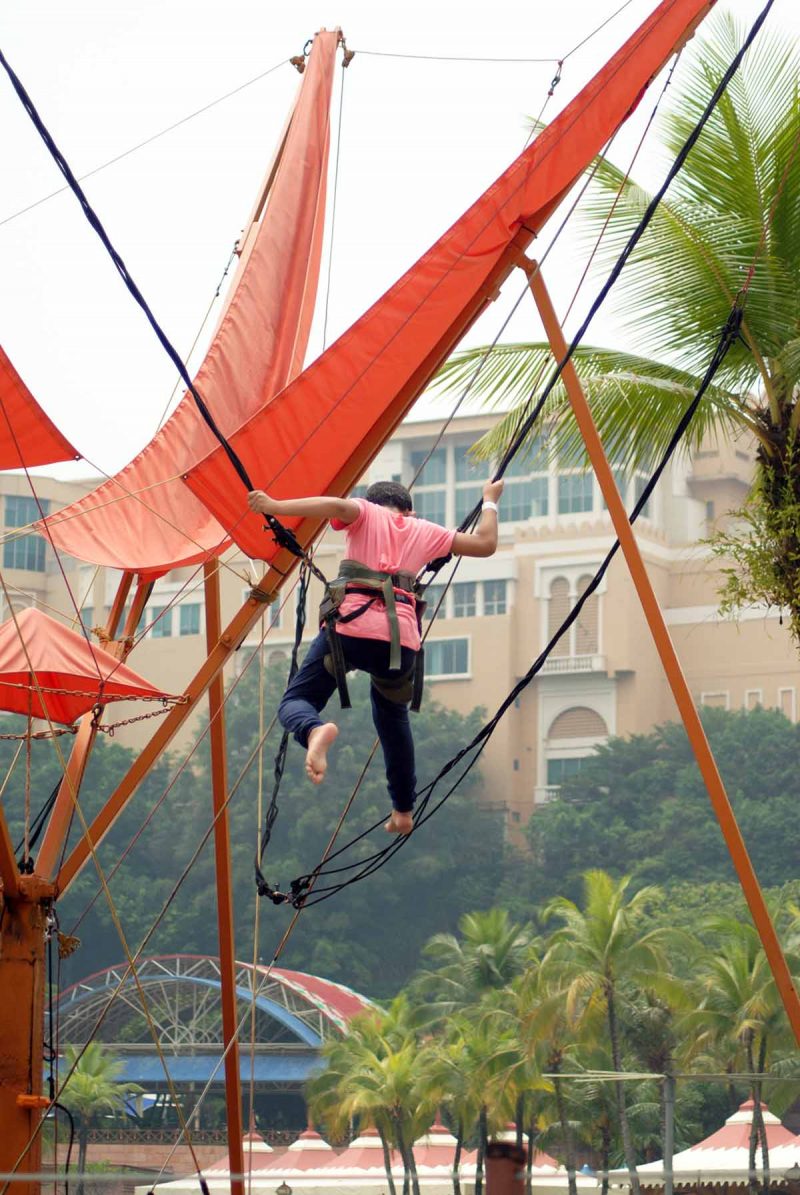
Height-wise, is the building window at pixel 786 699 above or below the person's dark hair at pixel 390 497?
above

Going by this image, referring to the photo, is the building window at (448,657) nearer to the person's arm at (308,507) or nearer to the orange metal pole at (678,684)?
the orange metal pole at (678,684)

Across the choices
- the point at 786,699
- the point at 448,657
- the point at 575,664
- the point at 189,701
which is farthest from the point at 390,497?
the point at 448,657

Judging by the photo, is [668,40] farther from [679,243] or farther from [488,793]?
[488,793]

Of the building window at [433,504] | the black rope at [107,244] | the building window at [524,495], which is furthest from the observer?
the building window at [433,504]

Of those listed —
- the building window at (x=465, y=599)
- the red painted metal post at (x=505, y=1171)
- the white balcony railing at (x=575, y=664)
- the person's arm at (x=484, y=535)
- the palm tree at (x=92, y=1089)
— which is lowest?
the palm tree at (x=92, y=1089)

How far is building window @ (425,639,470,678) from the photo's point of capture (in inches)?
3558

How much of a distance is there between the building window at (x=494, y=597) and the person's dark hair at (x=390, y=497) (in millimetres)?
82246

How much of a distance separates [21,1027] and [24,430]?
439 cm

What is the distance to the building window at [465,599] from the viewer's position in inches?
3615

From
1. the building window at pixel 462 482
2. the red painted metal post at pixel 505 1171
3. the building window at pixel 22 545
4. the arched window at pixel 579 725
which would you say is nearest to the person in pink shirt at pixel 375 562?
the red painted metal post at pixel 505 1171

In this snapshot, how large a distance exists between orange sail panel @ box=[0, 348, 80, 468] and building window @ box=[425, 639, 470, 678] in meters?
77.8

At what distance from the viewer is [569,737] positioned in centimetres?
8969

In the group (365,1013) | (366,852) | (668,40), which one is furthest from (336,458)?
(366,852)

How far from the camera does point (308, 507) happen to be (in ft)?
25.5
